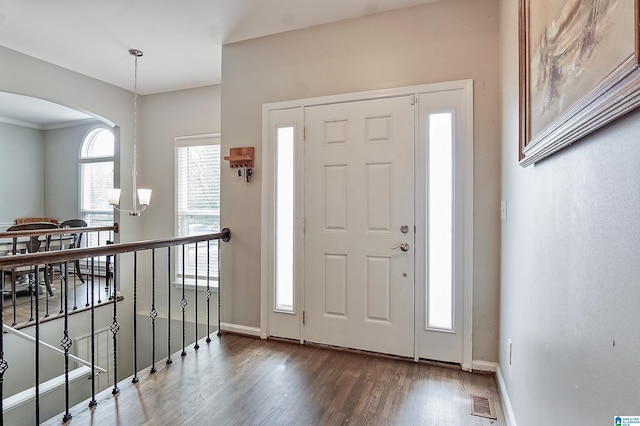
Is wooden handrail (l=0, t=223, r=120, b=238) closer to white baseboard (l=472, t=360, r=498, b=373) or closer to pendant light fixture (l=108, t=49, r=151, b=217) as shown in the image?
pendant light fixture (l=108, t=49, r=151, b=217)

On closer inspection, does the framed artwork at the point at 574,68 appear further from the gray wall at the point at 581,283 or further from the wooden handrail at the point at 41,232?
the wooden handrail at the point at 41,232

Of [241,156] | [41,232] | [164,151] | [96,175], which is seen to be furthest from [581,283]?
[96,175]

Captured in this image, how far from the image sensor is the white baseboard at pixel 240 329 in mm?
3236

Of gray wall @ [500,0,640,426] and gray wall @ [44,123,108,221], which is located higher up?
gray wall @ [44,123,108,221]

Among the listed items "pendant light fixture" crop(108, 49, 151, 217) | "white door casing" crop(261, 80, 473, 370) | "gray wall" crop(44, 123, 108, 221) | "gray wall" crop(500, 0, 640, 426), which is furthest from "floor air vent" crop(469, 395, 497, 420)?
"gray wall" crop(44, 123, 108, 221)

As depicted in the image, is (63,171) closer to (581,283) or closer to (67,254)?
(67,254)

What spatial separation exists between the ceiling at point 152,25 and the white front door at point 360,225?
814 millimetres

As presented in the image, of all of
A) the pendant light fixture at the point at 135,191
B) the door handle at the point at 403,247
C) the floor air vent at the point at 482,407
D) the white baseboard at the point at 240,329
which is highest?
the pendant light fixture at the point at 135,191

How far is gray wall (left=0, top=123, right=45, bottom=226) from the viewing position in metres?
6.37

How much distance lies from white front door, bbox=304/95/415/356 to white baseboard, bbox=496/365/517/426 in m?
0.63

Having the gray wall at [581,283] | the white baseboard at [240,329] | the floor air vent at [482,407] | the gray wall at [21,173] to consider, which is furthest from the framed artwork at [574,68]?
the gray wall at [21,173]

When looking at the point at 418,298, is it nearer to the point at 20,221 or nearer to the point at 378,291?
the point at 378,291

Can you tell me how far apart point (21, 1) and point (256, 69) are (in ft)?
6.35

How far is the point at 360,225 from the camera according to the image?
2871 millimetres
